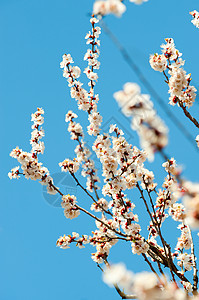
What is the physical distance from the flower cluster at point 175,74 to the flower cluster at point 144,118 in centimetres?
271

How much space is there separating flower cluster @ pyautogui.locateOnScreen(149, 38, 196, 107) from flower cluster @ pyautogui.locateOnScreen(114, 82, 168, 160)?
107 inches

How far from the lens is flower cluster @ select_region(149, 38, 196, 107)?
13.9 ft

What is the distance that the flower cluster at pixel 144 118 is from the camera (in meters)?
1.40

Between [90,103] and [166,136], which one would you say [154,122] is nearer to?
[166,136]

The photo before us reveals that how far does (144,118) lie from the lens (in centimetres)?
153

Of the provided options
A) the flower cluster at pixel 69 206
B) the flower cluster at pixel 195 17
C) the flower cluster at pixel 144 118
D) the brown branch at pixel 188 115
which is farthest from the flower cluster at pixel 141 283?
the flower cluster at pixel 195 17

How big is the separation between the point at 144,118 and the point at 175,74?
298 centimetres

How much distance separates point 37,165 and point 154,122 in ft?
9.78

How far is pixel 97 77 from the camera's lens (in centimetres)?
485

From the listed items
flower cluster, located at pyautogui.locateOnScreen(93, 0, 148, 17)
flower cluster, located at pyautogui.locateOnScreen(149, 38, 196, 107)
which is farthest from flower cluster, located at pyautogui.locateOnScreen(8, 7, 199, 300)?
flower cluster, located at pyautogui.locateOnScreen(93, 0, 148, 17)

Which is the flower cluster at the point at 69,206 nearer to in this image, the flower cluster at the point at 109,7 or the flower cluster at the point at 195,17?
the flower cluster at the point at 109,7

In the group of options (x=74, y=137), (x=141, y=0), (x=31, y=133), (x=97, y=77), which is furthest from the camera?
(x=97, y=77)

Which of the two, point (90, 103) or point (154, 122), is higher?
point (90, 103)

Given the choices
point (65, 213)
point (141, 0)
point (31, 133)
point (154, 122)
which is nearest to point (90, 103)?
point (31, 133)
